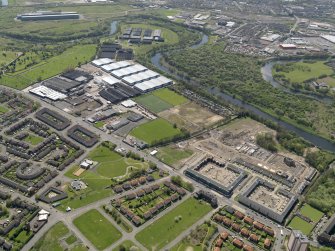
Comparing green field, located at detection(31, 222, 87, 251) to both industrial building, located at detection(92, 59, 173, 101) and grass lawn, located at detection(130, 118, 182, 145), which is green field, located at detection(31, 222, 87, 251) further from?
industrial building, located at detection(92, 59, 173, 101)

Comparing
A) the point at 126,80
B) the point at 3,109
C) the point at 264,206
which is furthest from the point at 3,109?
the point at 264,206

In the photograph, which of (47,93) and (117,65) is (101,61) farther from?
(47,93)

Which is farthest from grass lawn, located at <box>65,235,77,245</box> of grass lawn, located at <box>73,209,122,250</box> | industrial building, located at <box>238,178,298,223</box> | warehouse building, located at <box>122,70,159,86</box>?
warehouse building, located at <box>122,70,159,86</box>

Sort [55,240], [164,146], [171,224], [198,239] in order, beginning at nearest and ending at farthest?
[55,240] → [198,239] → [171,224] → [164,146]

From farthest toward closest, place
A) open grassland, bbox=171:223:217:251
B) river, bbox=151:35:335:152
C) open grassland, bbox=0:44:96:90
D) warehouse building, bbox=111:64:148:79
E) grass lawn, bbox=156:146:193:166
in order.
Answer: warehouse building, bbox=111:64:148:79, open grassland, bbox=0:44:96:90, river, bbox=151:35:335:152, grass lawn, bbox=156:146:193:166, open grassland, bbox=171:223:217:251

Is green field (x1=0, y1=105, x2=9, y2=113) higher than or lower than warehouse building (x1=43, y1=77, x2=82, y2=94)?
lower

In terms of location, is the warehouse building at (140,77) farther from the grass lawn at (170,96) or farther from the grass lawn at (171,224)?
the grass lawn at (171,224)
